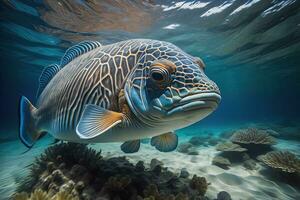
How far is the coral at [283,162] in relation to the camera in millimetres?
6359

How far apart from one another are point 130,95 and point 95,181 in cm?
205

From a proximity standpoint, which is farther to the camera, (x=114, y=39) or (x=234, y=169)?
(x=114, y=39)

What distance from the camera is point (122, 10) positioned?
1311 centimetres

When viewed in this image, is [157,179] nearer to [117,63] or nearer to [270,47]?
[117,63]

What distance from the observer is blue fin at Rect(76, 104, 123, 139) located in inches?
101

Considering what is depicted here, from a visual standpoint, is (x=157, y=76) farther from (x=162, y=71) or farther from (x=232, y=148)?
(x=232, y=148)

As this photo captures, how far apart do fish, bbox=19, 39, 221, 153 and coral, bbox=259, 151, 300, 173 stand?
4536 mm

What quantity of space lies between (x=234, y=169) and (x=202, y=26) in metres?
12.7

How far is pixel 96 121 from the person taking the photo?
8.75ft

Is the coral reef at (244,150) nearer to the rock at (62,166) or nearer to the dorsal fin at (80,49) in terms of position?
the rock at (62,166)

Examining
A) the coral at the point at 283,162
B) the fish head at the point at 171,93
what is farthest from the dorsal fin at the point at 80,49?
the coral at the point at 283,162

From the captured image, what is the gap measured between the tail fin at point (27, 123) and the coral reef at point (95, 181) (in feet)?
2.05

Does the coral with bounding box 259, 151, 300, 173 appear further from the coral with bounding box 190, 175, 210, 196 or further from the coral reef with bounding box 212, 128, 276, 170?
the coral with bounding box 190, 175, 210, 196

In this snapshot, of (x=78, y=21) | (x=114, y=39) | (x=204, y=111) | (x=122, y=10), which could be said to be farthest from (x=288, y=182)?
(x=114, y=39)
